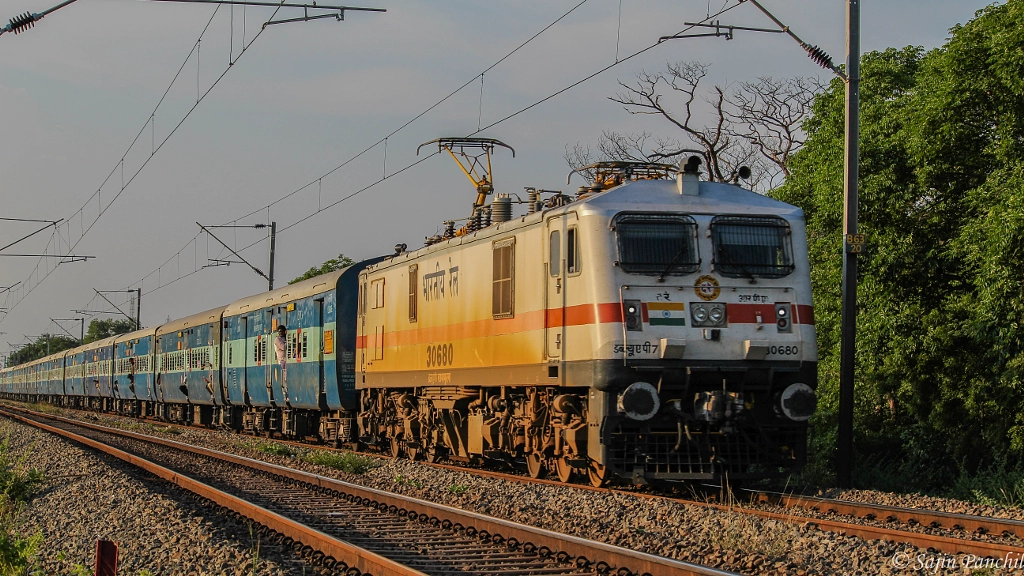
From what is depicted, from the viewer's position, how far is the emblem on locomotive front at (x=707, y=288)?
12.0 m

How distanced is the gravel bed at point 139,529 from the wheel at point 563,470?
4.06m

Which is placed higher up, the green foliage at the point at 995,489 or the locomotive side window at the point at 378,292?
the locomotive side window at the point at 378,292

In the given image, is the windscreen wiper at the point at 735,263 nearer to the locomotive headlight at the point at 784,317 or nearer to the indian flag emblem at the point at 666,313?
the locomotive headlight at the point at 784,317

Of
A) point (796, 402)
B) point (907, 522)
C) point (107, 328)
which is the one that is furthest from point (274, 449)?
point (107, 328)

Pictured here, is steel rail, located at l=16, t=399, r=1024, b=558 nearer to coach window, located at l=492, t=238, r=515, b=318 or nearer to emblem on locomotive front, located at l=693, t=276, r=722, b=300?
emblem on locomotive front, located at l=693, t=276, r=722, b=300

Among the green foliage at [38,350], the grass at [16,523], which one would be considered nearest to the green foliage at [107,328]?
the green foliage at [38,350]

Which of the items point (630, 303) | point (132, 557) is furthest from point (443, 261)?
point (132, 557)

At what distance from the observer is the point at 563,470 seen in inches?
526

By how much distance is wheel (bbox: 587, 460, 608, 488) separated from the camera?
1252 centimetres

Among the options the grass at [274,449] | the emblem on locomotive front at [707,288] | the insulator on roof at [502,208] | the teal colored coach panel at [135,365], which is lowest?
the grass at [274,449]

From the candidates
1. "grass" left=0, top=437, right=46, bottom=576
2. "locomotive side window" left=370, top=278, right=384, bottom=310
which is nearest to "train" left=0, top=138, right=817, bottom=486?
"locomotive side window" left=370, top=278, right=384, bottom=310

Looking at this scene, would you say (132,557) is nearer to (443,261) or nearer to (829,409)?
(443,261)

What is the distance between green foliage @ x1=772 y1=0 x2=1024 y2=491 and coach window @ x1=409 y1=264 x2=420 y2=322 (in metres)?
6.53

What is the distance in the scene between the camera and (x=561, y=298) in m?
→ 12.5
